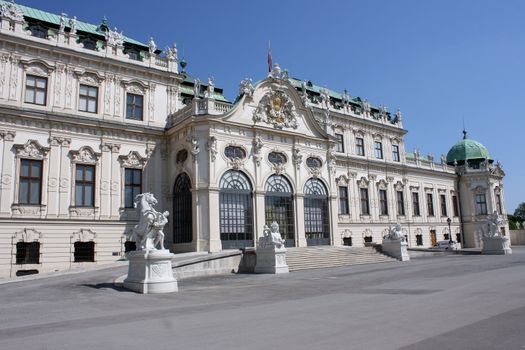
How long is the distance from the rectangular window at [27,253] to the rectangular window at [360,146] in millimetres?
31046

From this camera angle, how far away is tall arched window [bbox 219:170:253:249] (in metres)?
30.4

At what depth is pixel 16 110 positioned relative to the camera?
27.1 meters

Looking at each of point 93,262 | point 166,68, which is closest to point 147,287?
point 93,262

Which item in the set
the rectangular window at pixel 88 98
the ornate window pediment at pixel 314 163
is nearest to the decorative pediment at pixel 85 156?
the rectangular window at pixel 88 98

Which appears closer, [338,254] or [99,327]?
[99,327]

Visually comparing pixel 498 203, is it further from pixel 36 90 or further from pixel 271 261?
pixel 36 90

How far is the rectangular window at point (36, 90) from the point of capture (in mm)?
Answer: 28359

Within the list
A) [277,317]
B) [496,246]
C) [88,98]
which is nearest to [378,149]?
[496,246]

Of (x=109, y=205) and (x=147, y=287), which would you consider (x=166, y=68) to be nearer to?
(x=109, y=205)

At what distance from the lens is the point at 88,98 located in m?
30.6

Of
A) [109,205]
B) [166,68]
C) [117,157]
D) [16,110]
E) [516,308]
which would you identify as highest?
[166,68]

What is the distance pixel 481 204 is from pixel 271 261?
3945cm

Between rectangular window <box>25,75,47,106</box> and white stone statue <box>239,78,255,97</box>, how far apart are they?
13.1 meters

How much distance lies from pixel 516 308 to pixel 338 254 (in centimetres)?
2130
